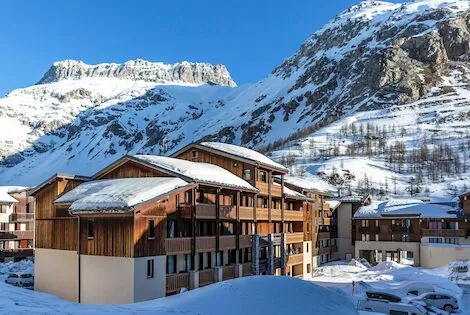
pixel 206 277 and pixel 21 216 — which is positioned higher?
pixel 21 216

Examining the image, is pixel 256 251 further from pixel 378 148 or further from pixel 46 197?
pixel 378 148

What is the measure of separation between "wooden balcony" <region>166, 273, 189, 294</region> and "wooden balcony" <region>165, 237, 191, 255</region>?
150 cm

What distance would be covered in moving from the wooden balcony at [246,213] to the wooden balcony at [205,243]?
488cm

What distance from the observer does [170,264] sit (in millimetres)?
30906

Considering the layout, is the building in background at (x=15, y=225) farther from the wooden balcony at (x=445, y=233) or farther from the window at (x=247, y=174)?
the wooden balcony at (x=445, y=233)

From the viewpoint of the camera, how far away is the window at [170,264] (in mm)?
30547

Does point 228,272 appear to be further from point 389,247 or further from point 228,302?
point 389,247

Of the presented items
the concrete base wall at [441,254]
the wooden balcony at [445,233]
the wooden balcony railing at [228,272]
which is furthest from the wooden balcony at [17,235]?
the wooden balcony at [445,233]

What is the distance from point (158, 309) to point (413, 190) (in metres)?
103

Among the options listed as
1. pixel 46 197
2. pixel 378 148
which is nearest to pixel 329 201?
pixel 46 197

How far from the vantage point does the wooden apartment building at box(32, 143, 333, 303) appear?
28547 millimetres

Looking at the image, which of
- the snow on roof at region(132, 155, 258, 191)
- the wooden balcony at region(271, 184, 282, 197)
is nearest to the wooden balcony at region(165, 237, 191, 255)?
the snow on roof at region(132, 155, 258, 191)

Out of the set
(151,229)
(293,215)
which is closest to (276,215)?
(293,215)

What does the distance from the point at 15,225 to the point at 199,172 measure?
144 ft
